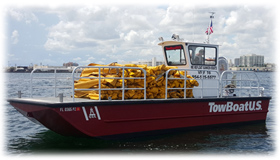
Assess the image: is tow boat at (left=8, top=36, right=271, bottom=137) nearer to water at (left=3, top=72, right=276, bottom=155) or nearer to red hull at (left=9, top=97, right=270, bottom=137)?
red hull at (left=9, top=97, right=270, bottom=137)

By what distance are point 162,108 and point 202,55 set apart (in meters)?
2.76

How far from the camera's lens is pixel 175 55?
10398 mm

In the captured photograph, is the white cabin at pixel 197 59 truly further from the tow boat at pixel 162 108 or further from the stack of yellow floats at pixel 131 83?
the stack of yellow floats at pixel 131 83

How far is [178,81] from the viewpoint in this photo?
A: 9.31 meters

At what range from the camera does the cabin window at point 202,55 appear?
10262 millimetres

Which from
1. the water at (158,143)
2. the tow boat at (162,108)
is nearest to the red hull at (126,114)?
the tow boat at (162,108)

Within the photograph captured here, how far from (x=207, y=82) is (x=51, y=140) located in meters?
5.07

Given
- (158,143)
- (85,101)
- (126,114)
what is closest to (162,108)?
(158,143)

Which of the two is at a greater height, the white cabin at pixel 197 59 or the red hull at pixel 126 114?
the white cabin at pixel 197 59

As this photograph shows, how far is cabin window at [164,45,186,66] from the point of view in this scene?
10.2 meters

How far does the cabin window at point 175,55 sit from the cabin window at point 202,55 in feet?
0.92

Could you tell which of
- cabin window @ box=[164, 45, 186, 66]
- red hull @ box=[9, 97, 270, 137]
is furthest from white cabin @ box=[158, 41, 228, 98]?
red hull @ box=[9, 97, 270, 137]

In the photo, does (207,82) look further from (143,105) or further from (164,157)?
(164,157)

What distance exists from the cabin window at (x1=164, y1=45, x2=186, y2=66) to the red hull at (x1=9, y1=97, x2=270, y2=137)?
1.57 meters
